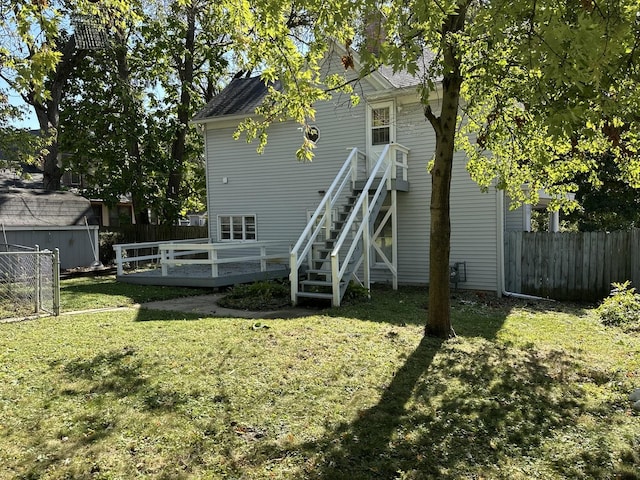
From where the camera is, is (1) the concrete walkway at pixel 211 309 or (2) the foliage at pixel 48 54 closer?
(2) the foliage at pixel 48 54

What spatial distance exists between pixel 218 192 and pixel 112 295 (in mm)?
6719

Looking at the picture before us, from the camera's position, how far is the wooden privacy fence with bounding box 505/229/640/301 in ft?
36.6

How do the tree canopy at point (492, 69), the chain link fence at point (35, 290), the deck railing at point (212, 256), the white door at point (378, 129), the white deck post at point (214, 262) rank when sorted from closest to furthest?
the tree canopy at point (492, 69), the chain link fence at point (35, 290), the white deck post at point (214, 262), the deck railing at point (212, 256), the white door at point (378, 129)

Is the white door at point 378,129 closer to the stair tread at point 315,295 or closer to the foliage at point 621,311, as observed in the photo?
the stair tread at point 315,295

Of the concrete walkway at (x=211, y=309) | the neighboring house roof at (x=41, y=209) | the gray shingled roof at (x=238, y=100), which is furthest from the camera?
the neighboring house roof at (x=41, y=209)

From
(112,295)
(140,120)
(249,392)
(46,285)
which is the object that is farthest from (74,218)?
(249,392)

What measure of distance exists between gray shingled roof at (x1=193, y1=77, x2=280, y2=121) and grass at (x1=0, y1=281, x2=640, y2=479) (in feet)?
33.8

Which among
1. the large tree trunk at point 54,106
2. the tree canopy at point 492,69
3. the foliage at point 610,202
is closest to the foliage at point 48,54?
the large tree trunk at point 54,106

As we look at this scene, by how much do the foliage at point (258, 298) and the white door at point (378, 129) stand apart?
198 inches

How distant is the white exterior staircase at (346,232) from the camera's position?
31.1 ft

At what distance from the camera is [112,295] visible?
35.8 ft

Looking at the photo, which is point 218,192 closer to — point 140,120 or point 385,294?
point 140,120

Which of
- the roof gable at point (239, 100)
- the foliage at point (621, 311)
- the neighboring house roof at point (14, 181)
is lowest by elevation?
the foliage at point (621, 311)

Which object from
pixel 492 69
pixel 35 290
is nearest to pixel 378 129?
pixel 492 69
